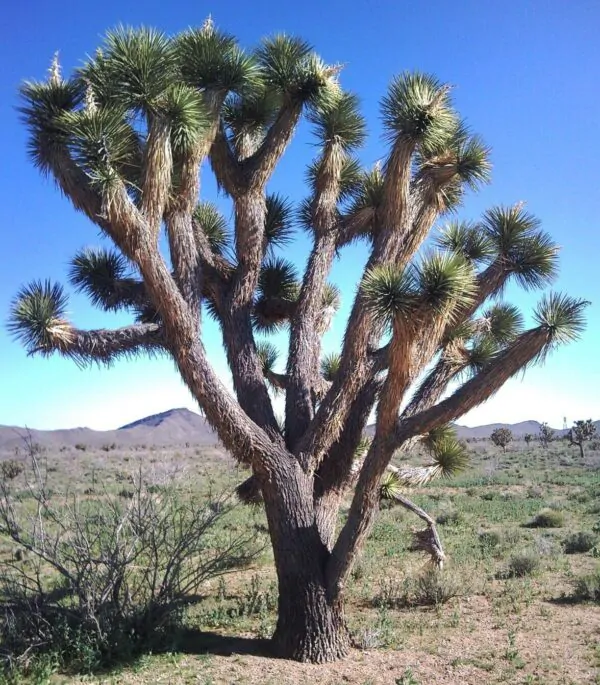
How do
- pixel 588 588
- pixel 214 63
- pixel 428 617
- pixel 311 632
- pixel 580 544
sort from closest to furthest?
pixel 311 632
pixel 214 63
pixel 428 617
pixel 588 588
pixel 580 544

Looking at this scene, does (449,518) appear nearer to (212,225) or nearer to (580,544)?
(580,544)

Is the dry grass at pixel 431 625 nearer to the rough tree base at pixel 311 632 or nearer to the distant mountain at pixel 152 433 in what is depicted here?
the rough tree base at pixel 311 632

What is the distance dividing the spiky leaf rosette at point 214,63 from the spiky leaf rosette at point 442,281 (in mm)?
3407

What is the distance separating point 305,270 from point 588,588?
19.7 ft

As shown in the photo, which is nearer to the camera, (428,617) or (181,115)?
(181,115)

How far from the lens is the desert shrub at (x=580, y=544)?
12.2 metres

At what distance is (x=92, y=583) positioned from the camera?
21.5ft

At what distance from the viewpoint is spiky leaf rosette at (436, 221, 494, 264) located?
26.3 ft

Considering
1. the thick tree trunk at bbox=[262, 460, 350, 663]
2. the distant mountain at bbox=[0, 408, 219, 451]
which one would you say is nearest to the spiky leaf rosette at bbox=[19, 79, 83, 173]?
the thick tree trunk at bbox=[262, 460, 350, 663]

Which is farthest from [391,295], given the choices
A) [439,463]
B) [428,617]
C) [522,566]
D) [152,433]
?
[152,433]

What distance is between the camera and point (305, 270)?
8.25 meters

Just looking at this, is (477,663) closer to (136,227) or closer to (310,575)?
(310,575)

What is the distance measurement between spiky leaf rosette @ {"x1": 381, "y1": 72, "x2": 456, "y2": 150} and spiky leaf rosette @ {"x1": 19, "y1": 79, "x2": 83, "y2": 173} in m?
3.58

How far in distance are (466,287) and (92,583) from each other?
4.86m
